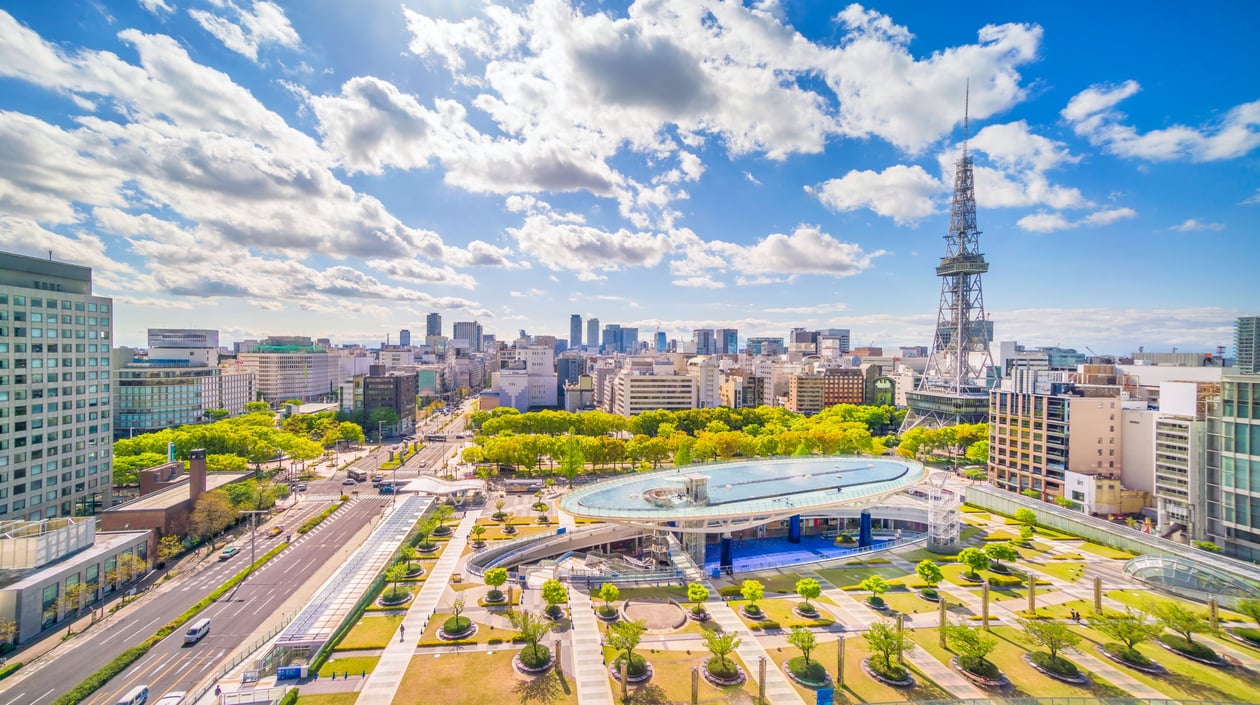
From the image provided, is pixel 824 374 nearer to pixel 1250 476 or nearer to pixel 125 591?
pixel 1250 476

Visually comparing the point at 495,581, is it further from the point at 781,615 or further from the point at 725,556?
the point at 781,615

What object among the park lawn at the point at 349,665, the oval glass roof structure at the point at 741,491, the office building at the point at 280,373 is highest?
the office building at the point at 280,373

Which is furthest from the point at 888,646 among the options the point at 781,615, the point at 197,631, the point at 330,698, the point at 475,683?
the point at 197,631

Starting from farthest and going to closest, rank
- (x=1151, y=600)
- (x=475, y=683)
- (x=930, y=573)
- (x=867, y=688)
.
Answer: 1. (x=930, y=573)
2. (x=1151, y=600)
3. (x=475, y=683)
4. (x=867, y=688)

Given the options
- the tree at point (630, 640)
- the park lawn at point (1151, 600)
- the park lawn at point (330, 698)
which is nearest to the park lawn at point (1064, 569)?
the park lawn at point (1151, 600)

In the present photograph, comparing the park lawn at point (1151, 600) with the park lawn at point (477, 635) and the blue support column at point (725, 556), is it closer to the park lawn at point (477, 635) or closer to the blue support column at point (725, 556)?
the blue support column at point (725, 556)

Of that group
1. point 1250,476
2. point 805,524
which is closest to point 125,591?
point 805,524

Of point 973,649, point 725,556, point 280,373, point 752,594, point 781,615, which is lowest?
point 781,615
